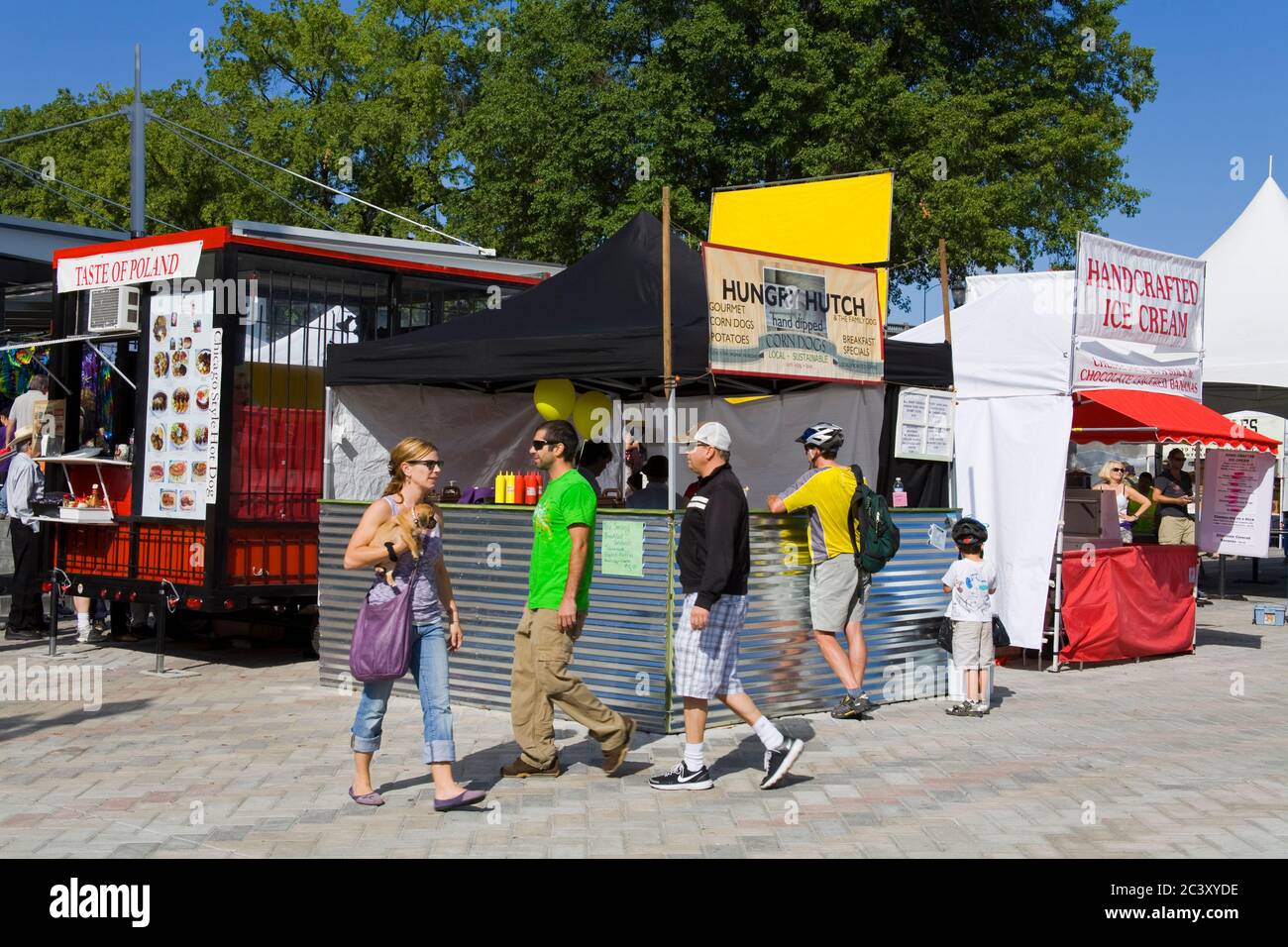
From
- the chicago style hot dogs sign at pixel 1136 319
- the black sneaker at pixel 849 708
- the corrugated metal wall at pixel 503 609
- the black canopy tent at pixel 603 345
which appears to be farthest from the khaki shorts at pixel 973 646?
the chicago style hot dogs sign at pixel 1136 319

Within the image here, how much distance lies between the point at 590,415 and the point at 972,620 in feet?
10.8

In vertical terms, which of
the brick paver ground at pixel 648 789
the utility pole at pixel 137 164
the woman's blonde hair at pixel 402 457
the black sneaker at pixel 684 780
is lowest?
the brick paver ground at pixel 648 789

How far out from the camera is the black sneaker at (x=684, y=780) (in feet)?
23.5

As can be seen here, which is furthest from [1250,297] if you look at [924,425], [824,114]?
[924,425]

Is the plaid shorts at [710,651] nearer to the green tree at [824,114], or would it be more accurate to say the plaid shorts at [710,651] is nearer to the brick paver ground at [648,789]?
the brick paver ground at [648,789]

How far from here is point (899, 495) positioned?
10688 mm

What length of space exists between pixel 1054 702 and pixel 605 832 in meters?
5.23

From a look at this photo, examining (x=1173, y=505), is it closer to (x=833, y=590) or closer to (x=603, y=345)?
(x=833, y=590)

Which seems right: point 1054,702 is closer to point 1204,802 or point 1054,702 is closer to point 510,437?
point 1204,802

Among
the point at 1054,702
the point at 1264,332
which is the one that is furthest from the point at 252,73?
the point at 1054,702

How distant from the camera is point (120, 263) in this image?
11.6 metres

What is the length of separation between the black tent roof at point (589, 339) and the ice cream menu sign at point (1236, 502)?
6084mm

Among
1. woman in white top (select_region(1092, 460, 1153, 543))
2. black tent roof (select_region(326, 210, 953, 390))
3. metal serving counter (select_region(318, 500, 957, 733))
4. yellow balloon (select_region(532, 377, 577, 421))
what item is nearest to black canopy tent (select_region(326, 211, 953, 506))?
black tent roof (select_region(326, 210, 953, 390))

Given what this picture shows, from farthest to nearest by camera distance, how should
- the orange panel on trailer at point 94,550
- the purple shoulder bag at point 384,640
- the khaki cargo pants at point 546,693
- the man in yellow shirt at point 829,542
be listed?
the orange panel on trailer at point 94,550 → the man in yellow shirt at point 829,542 → the khaki cargo pants at point 546,693 → the purple shoulder bag at point 384,640
